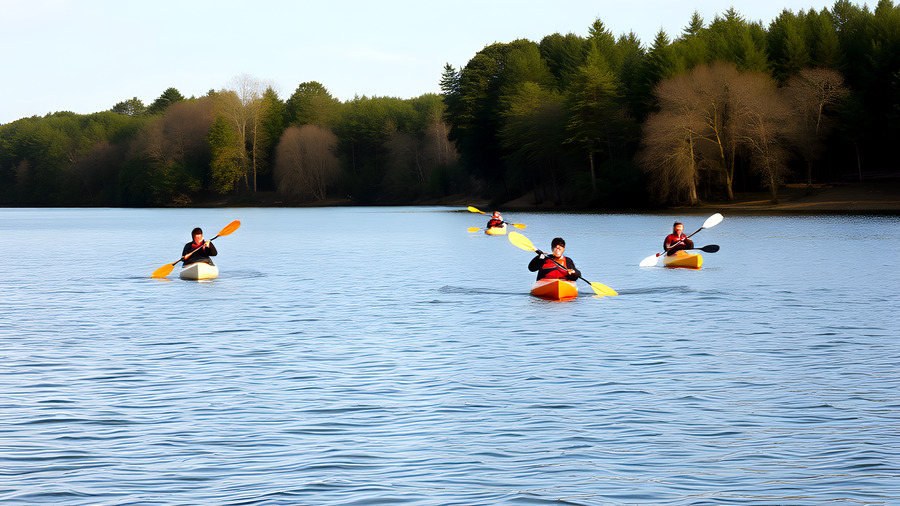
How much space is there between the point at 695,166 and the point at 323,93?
268 feet

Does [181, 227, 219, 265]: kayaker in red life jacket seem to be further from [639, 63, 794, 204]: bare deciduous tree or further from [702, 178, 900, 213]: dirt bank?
[702, 178, 900, 213]: dirt bank

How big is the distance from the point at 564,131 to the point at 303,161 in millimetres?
41749

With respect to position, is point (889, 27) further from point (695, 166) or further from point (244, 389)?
point (244, 389)

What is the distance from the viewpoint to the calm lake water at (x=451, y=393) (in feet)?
22.4

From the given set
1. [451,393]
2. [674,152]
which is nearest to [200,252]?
[451,393]

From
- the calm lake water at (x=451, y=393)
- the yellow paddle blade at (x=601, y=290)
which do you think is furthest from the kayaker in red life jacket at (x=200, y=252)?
the yellow paddle blade at (x=601, y=290)

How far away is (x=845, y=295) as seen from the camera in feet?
62.5

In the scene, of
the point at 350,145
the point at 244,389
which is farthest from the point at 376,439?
the point at 350,145

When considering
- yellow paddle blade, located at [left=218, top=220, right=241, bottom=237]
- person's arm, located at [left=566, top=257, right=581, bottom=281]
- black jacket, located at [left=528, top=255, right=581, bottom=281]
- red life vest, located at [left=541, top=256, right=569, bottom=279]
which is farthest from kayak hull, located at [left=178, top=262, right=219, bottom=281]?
person's arm, located at [left=566, top=257, right=581, bottom=281]

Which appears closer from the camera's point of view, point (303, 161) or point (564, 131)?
point (564, 131)

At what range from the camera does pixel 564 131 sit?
7856 centimetres

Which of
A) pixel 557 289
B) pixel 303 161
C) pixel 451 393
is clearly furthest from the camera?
pixel 303 161

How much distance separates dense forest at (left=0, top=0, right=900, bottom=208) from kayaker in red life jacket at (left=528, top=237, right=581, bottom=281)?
4372cm

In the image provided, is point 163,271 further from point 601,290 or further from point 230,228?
point 601,290
